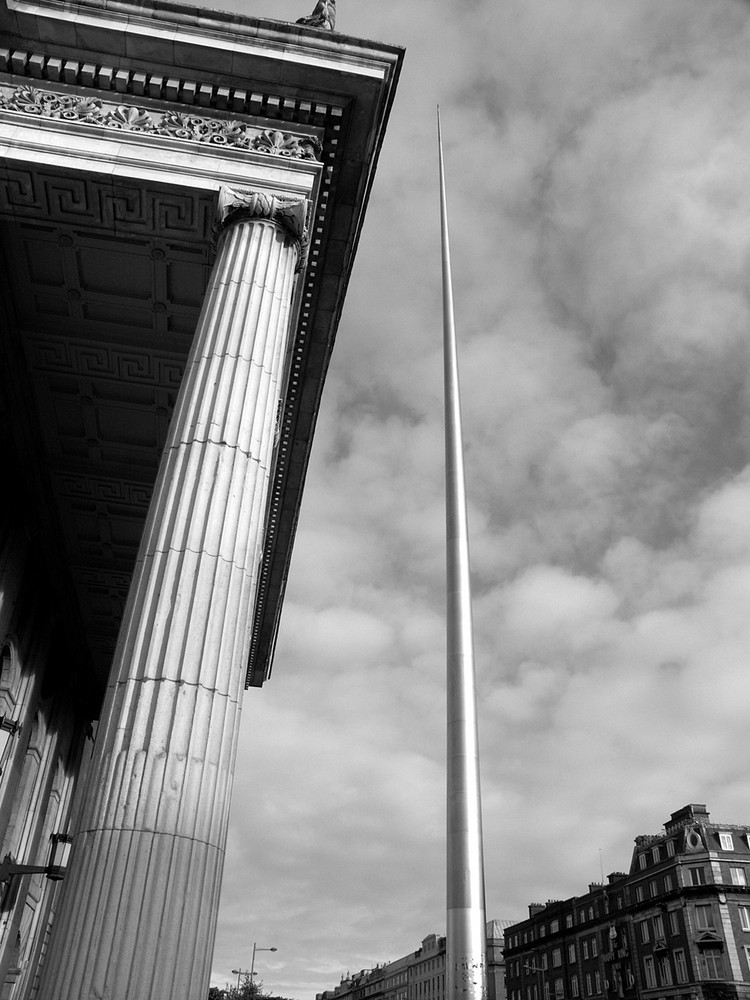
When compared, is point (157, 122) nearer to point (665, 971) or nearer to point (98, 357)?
point (98, 357)

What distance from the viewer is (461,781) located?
10945 mm

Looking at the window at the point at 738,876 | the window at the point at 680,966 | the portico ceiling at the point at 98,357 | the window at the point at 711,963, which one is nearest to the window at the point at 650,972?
the window at the point at 680,966

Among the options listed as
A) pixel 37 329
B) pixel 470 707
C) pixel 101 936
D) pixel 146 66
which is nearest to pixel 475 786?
pixel 470 707

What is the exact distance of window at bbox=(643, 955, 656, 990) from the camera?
239ft

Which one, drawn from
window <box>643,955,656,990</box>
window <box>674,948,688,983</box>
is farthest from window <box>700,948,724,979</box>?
window <box>643,955,656,990</box>

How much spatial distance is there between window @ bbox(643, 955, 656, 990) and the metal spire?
7615 cm

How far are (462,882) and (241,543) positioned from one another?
514 cm

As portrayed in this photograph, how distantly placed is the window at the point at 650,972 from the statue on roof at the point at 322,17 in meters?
81.2

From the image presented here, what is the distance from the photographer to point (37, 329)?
19500 millimetres

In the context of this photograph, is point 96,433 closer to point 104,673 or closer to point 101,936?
point 104,673

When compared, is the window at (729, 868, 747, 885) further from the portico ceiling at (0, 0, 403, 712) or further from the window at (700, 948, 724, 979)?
the portico ceiling at (0, 0, 403, 712)

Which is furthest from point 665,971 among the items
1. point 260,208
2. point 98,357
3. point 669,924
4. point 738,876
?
point 260,208

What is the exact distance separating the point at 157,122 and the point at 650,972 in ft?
271

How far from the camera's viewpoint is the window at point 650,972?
Answer: 72.8 m
